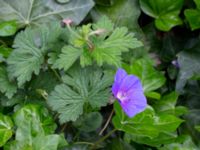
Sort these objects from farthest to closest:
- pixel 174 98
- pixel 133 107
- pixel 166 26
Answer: pixel 166 26, pixel 174 98, pixel 133 107

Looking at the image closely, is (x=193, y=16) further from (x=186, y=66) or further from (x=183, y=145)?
(x=183, y=145)

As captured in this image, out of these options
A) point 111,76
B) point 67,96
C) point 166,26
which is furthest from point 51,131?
point 166,26

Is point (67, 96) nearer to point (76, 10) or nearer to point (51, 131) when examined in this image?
point (51, 131)

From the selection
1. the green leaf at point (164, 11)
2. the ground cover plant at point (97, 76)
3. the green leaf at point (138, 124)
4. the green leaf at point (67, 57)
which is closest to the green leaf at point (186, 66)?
the ground cover plant at point (97, 76)

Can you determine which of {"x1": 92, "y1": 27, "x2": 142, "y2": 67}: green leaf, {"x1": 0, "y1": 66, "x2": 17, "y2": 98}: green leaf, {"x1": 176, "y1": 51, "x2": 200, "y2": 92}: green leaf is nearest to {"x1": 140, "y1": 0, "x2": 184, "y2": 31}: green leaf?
Result: {"x1": 176, "y1": 51, "x2": 200, "y2": 92}: green leaf

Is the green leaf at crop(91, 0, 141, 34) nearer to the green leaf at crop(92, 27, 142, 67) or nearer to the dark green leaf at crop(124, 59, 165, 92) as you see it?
the dark green leaf at crop(124, 59, 165, 92)

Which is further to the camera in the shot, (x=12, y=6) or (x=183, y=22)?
(x=183, y=22)
